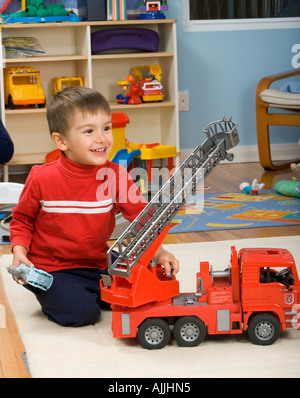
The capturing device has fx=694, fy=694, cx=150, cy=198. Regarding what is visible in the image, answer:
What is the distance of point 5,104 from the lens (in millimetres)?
3781

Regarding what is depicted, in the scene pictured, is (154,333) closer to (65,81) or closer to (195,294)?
(195,294)

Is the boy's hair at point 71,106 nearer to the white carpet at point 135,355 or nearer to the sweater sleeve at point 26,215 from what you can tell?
the sweater sleeve at point 26,215

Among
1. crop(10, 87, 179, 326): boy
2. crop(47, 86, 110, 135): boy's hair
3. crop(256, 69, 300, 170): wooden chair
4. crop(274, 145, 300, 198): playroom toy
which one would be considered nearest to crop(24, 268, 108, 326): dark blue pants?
crop(10, 87, 179, 326): boy

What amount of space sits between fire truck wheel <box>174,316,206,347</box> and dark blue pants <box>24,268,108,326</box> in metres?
0.26

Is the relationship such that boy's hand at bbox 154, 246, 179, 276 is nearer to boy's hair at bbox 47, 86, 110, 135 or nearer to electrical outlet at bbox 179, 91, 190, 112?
boy's hair at bbox 47, 86, 110, 135

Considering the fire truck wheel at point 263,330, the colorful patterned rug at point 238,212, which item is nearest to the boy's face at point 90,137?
the fire truck wheel at point 263,330

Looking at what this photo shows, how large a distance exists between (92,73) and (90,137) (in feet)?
8.10

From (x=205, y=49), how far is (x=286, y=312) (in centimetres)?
288

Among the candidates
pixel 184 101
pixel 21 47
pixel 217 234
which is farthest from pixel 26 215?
pixel 184 101

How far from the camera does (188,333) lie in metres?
1.48

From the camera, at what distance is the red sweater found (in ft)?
5.52

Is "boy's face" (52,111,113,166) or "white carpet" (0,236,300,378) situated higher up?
"boy's face" (52,111,113,166)

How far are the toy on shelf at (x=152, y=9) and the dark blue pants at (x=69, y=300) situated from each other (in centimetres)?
238

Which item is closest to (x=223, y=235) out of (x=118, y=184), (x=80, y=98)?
(x=118, y=184)
